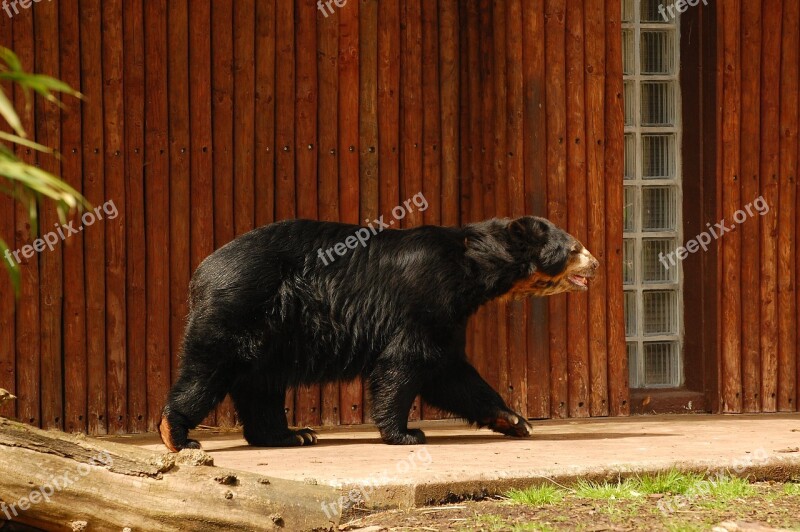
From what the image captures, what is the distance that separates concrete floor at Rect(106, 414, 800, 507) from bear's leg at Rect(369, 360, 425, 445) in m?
0.13

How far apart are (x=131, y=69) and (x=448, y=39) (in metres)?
2.54

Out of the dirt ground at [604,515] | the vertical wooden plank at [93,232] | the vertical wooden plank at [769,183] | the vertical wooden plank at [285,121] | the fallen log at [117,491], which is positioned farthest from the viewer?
the vertical wooden plank at [769,183]

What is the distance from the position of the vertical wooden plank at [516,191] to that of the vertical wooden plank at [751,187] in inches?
75.2

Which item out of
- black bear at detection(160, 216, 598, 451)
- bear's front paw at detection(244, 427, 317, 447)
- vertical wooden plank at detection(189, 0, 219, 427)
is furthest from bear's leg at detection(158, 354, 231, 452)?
vertical wooden plank at detection(189, 0, 219, 427)

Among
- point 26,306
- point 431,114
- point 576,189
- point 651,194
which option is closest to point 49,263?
point 26,306

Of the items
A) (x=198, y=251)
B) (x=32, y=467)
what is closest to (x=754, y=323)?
(x=198, y=251)

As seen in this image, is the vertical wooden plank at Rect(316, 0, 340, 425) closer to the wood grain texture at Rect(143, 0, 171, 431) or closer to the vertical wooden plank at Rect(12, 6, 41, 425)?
the wood grain texture at Rect(143, 0, 171, 431)

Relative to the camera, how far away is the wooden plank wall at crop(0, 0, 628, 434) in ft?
27.1

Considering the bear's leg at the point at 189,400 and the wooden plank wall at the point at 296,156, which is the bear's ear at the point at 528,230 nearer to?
the wooden plank wall at the point at 296,156

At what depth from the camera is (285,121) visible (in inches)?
342

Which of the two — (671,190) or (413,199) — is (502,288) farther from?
(671,190)

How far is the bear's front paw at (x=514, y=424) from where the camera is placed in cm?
762

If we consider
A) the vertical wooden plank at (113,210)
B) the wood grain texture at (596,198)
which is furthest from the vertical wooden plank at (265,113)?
the wood grain texture at (596,198)

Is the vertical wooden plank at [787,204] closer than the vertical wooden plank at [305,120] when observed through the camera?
No
